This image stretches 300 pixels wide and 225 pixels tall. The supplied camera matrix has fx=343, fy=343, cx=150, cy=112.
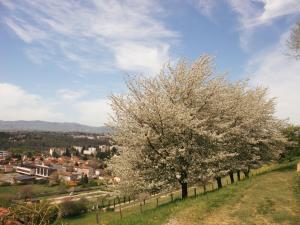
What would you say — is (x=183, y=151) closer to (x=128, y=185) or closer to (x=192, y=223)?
(x=128, y=185)

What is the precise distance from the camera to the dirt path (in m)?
14.3

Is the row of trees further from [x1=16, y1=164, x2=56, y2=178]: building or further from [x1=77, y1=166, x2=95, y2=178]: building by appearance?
[x1=16, y1=164, x2=56, y2=178]: building

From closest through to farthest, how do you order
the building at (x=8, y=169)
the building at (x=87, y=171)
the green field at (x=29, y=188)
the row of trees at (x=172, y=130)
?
the row of trees at (x=172, y=130), the green field at (x=29, y=188), the building at (x=87, y=171), the building at (x=8, y=169)

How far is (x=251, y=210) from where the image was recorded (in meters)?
15.4

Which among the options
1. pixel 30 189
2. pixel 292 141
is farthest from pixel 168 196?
pixel 30 189

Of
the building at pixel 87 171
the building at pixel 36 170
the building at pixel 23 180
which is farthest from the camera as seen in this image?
the building at pixel 36 170

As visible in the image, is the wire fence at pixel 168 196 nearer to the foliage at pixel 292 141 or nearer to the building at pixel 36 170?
the foliage at pixel 292 141

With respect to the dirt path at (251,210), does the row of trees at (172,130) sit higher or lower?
higher

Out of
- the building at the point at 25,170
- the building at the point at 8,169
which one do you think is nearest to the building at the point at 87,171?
the building at the point at 25,170

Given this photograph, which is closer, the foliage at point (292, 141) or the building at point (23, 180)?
the foliage at point (292, 141)

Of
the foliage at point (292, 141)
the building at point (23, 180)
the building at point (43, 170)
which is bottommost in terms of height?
the building at point (23, 180)

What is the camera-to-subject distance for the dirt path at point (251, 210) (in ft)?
46.9

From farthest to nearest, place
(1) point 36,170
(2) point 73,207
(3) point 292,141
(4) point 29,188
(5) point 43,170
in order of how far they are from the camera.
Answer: (1) point 36,170 < (5) point 43,170 < (4) point 29,188 < (2) point 73,207 < (3) point 292,141

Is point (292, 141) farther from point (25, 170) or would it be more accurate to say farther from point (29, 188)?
point (25, 170)
